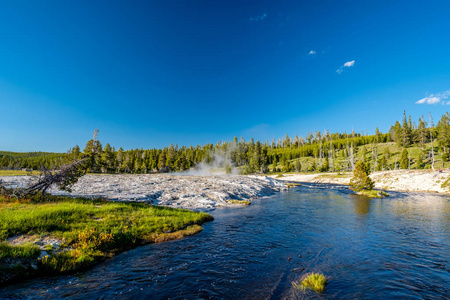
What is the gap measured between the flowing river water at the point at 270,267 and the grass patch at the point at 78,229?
0.95 m

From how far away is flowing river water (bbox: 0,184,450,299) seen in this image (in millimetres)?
9430

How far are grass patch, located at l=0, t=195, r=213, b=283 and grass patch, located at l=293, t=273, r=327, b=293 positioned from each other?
35.0ft

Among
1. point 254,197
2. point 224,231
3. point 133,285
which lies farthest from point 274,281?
point 254,197

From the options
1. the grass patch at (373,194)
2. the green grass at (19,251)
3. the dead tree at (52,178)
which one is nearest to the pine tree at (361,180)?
the grass patch at (373,194)

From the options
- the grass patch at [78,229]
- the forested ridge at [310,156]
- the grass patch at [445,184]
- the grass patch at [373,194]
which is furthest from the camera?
the forested ridge at [310,156]

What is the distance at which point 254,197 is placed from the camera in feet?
151

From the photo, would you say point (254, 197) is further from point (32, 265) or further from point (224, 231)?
point (32, 265)

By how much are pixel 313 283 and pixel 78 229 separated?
1529 centimetres

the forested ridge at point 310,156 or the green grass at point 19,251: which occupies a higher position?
the forested ridge at point 310,156

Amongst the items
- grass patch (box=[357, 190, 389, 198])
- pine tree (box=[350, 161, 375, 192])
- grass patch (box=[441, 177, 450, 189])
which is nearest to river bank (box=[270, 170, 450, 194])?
grass patch (box=[441, 177, 450, 189])

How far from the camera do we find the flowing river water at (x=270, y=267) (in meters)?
9.43

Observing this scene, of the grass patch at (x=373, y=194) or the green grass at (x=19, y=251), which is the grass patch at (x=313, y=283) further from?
the grass patch at (x=373, y=194)

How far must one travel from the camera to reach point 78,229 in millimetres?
14555

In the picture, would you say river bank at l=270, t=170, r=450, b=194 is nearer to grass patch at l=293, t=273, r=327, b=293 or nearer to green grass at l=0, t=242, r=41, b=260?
grass patch at l=293, t=273, r=327, b=293
